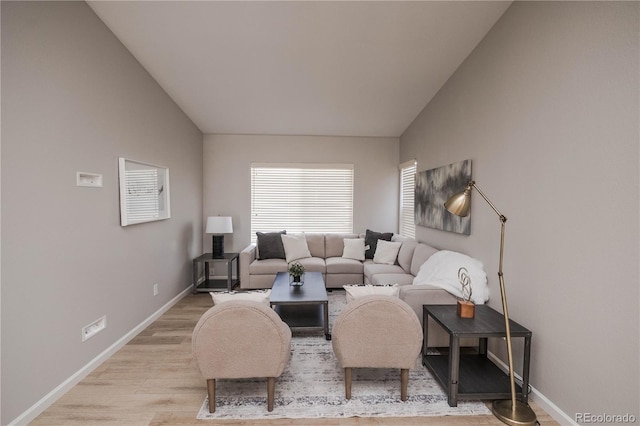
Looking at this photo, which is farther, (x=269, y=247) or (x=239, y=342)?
(x=269, y=247)

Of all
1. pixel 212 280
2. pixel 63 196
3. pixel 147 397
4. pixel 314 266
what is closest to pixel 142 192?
pixel 63 196

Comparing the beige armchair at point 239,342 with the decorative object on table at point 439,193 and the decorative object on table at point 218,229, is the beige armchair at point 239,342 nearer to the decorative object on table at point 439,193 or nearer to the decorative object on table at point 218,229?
the decorative object on table at point 439,193

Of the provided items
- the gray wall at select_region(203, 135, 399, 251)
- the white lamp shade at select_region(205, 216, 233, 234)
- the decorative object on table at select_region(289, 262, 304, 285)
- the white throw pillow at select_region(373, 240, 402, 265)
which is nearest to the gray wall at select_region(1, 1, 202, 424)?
the white lamp shade at select_region(205, 216, 233, 234)

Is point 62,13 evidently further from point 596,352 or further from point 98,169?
point 596,352

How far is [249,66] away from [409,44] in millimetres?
1735

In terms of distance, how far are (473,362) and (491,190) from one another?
4.91 feet

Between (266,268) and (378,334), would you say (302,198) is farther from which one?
(378,334)

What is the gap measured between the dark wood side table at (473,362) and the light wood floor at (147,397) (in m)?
0.16


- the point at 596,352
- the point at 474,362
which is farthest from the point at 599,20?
the point at 474,362

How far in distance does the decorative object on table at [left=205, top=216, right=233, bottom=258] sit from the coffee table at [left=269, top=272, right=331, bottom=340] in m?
1.47

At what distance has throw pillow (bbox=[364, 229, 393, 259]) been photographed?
507 centimetres

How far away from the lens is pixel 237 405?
2.09m

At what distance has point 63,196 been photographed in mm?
2227

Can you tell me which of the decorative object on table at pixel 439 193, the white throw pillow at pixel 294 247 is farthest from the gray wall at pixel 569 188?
the white throw pillow at pixel 294 247
